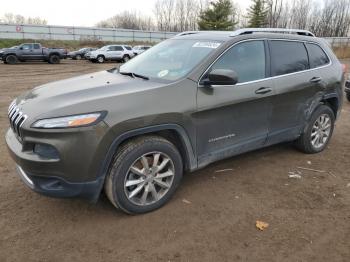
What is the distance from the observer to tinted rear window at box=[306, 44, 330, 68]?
482 centimetres

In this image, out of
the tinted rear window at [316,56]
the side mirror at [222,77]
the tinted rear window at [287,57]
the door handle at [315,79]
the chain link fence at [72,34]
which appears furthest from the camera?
the chain link fence at [72,34]

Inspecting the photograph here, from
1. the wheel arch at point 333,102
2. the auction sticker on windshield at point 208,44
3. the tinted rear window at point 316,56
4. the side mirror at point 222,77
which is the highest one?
the auction sticker on windshield at point 208,44

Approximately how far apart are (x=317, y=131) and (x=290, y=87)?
3.78ft

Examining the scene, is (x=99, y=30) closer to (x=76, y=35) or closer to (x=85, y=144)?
(x=76, y=35)

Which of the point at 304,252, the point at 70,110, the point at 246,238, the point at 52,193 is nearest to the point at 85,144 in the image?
the point at 70,110

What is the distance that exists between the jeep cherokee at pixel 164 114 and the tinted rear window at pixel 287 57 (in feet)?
0.05

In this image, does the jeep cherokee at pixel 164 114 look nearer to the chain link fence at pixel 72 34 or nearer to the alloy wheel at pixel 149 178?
the alloy wheel at pixel 149 178

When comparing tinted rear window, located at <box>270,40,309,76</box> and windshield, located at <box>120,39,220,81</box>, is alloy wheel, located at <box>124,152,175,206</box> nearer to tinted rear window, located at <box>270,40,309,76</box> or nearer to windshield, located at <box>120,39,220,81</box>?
windshield, located at <box>120,39,220,81</box>

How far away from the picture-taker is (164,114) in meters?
3.25

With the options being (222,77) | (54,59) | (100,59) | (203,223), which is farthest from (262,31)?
(100,59)

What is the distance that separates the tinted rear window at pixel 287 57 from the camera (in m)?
4.27

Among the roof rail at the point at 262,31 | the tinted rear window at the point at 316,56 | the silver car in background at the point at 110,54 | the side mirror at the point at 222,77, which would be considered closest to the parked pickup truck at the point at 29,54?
the silver car in background at the point at 110,54

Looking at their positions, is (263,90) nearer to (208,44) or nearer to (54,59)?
(208,44)

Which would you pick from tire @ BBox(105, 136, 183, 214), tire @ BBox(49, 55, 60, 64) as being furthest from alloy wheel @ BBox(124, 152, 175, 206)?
tire @ BBox(49, 55, 60, 64)
